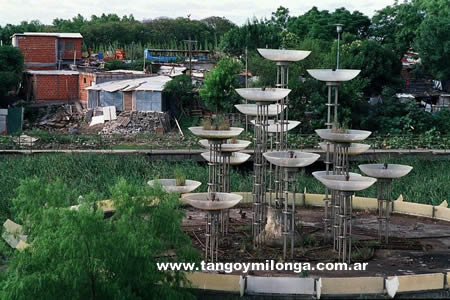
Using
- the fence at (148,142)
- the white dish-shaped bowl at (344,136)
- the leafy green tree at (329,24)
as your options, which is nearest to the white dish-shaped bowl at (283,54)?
the white dish-shaped bowl at (344,136)

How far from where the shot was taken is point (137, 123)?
3888cm

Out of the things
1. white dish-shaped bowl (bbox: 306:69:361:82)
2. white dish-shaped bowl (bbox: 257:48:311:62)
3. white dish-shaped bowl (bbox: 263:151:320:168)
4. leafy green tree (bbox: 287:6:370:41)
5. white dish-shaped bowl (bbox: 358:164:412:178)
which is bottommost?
white dish-shaped bowl (bbox: 358:164:412:178)

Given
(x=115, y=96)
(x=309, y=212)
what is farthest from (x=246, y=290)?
(x=115, y=96)

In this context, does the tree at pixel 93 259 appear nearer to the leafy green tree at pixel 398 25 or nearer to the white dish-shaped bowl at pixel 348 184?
the white dish-shaped bowl at pixel 348 184

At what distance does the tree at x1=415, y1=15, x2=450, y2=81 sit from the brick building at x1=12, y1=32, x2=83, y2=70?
20.0 metres

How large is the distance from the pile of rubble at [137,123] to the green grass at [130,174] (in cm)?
782

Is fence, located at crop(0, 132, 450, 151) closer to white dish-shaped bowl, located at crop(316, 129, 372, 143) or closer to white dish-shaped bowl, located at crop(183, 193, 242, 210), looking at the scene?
white dish-shaped bowl, located at crop(316, 129, 372, 143)

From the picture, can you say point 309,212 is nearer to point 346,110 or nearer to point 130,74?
point 346,110

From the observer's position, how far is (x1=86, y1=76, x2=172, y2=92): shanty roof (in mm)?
40094

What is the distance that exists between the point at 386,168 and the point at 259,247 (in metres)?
3.35

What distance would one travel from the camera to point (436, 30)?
4566 cm

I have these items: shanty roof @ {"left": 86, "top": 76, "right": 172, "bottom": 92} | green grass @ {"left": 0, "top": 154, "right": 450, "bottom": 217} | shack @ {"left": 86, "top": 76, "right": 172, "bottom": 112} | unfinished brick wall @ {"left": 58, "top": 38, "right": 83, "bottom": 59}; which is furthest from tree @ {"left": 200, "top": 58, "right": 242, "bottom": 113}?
unfinished brick wall @ {"left": 58, "top": 38, "right": 83, "bottom": 59}

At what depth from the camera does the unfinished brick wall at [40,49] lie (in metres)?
47.3

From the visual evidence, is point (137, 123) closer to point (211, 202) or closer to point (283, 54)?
point (283, 54)
